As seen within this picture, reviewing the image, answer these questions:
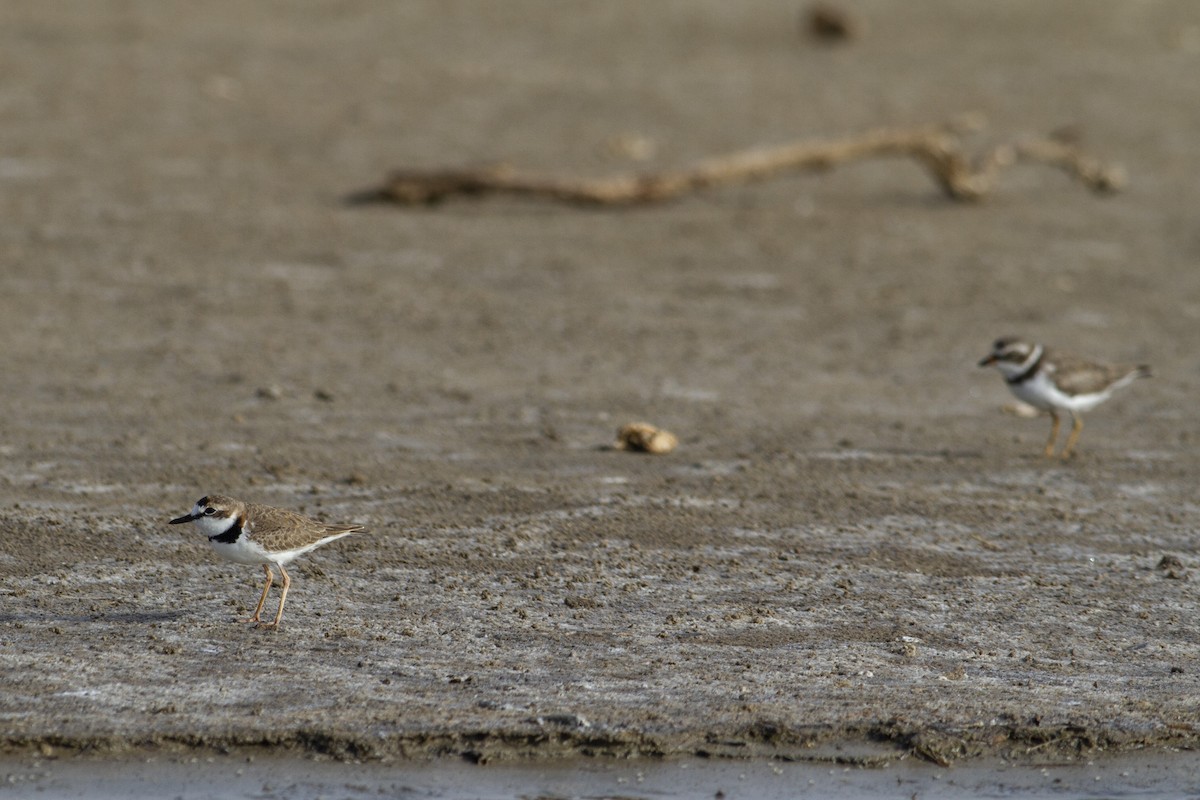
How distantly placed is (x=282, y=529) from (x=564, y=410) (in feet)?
12.9

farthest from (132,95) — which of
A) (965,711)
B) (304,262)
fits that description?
(965,711)

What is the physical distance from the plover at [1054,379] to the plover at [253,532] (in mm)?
5097

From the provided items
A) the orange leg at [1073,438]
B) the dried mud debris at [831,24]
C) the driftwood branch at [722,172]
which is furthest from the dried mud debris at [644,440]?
the dried mud debris at [831,24]

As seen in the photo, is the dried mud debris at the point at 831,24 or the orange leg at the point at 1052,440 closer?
the orange leg at the point at 1052,440

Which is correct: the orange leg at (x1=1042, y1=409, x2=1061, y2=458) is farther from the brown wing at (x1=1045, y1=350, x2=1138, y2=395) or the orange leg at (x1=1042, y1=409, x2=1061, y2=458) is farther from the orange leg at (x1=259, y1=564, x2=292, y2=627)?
the orange leg at (x1=259, y1=564, x2=292, y2=627)

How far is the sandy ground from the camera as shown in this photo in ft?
22.6

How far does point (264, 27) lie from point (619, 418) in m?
13.5

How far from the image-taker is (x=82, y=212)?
49.7ft

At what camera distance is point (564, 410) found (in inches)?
437

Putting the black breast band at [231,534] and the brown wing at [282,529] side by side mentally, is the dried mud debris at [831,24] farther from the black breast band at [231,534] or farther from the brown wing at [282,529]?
the black breast band at [231,534]

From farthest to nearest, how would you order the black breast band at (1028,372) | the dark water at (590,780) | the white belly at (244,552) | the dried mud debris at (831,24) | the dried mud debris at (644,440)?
1. the dried mud debris at (831,24)
2. the black breast band at (1028,372)
3. the dried mud debris at (644,440)
4. the white belly at (244,552)
5. the dark water at (590,780)

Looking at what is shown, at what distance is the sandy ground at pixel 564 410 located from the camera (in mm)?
6879

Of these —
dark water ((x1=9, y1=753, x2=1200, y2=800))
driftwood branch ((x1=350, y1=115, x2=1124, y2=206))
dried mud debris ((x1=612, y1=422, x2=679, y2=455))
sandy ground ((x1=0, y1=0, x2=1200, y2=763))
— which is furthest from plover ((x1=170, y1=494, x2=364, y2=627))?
driftwood branch ((x1=350, y1=115, x2=1124, y2=206))

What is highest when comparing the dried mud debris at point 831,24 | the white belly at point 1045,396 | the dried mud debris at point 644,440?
the dried mud debris at point 831,24
